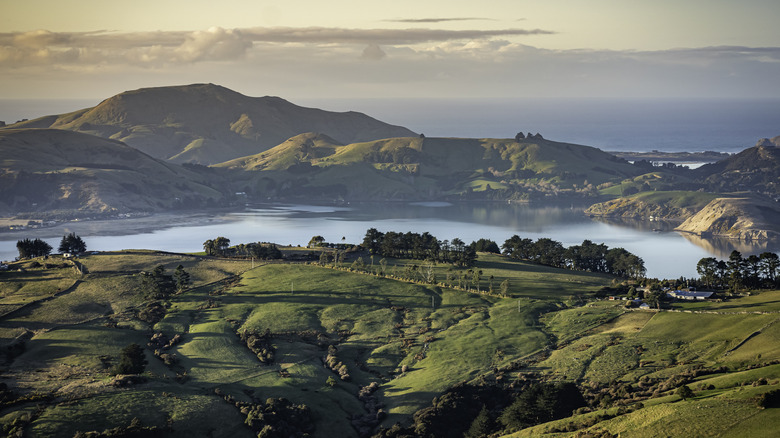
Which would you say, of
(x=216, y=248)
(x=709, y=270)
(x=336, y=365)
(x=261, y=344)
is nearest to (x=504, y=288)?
(x=709, y=270)

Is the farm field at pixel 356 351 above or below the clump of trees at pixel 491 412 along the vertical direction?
above

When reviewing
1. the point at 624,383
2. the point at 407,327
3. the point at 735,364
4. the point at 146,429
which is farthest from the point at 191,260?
the point at 735,364

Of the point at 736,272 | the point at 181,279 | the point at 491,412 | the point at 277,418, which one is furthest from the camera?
the point at 181,279

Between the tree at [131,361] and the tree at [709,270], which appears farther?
the tree at [709,270]

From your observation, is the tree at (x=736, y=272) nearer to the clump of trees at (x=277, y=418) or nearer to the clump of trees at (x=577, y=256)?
the clump of trees at (x=577, y=256)

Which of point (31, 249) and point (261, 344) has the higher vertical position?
point (31, 249)

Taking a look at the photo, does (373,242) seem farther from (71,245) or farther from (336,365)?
(336,365)

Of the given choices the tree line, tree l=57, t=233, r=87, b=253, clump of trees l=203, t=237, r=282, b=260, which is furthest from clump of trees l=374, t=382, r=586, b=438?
the tree line

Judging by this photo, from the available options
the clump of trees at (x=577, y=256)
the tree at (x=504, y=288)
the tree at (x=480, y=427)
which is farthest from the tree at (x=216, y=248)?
the tree at (x=480, y=427)
